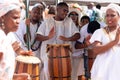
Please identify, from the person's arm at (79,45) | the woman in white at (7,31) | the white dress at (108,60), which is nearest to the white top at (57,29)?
the person's arm at (79,45)

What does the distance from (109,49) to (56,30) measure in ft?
8.10

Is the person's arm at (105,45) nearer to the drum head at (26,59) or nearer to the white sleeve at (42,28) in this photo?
the drum head at (26,59)

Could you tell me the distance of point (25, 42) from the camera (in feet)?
23.0

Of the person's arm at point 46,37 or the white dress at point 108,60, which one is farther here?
the person's arm at point 46,37

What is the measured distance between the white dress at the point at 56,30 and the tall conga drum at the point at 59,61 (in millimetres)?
310

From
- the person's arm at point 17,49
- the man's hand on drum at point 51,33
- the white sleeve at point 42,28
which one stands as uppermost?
the white sleeve at point 42,28

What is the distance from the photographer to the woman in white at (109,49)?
5000mm

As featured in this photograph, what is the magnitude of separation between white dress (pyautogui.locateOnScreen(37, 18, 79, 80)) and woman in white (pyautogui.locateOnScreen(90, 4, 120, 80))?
2.20m

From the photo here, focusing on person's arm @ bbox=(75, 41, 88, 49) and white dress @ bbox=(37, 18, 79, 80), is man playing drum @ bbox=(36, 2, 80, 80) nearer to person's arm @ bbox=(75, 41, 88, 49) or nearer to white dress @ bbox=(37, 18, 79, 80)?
white dress @ bbox=(37, 18, 79, 80)

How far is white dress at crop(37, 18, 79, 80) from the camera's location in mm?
7258

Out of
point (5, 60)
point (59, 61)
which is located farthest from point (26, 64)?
point (5, 60)

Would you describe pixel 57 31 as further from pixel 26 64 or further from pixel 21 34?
pixel 26 64

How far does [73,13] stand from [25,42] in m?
1.58

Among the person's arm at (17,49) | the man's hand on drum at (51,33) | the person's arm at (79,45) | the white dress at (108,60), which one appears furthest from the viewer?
the person's arm at (79,45)
